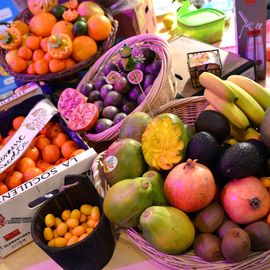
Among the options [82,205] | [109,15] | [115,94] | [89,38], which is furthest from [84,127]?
[109,15]

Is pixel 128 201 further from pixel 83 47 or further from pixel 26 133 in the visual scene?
pixel 83 47

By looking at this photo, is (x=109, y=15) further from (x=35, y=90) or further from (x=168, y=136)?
(x=168, y=136)

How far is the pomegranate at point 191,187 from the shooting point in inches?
26.4

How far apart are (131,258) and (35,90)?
0.59 m

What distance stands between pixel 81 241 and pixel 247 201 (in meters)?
0.31

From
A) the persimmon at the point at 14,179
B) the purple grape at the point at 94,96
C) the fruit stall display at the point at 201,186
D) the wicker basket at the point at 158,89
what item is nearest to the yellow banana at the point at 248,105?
the fruit stall display at the point at 201,186

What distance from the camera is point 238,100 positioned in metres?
0.81

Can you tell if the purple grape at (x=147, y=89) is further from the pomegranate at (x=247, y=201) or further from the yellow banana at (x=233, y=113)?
the pomegranate at (x=247, y=201)

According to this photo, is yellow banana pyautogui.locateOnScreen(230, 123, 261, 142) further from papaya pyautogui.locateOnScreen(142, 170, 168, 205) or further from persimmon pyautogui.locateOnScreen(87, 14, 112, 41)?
persimmon pyautogui.locateOnScreen(87, 14, 112, 41)

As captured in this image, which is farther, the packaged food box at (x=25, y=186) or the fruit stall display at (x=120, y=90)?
the fruit stall display at (x=120, y=90)

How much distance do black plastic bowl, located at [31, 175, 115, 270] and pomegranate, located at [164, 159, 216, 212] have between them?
0.16m

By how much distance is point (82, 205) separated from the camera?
33.4 inches

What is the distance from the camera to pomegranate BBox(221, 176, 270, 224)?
660 mm

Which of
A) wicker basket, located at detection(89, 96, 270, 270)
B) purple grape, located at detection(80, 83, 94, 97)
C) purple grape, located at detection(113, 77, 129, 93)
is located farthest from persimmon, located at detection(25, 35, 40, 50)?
wicker basket, located at detection(89, 96, 270, 270)
